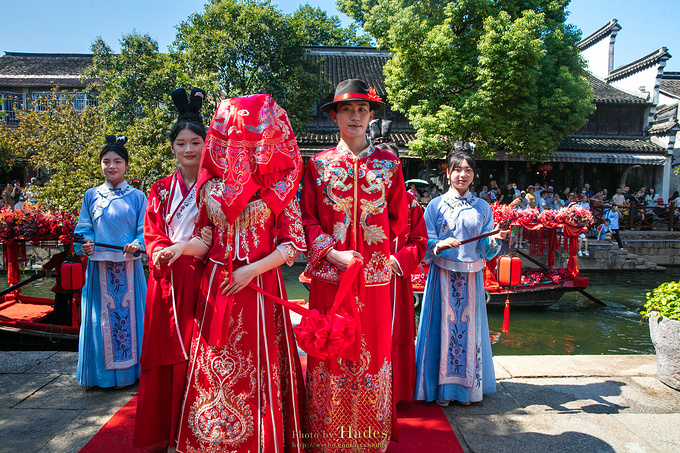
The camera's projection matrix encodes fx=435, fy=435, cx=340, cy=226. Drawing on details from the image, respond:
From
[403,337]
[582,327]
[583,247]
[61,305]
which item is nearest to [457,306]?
[403,337]

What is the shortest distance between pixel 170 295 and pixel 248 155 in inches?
37.3

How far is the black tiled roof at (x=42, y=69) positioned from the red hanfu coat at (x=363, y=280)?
2246 centimetres

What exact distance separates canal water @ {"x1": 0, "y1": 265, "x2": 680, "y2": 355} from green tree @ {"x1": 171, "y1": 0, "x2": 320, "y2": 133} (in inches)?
221

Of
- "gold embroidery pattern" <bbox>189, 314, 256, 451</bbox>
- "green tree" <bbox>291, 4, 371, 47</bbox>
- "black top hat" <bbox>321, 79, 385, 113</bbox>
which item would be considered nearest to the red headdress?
"black top hat" <bbox>321, 79, 385, 113</bbox>

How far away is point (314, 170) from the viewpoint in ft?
7.72

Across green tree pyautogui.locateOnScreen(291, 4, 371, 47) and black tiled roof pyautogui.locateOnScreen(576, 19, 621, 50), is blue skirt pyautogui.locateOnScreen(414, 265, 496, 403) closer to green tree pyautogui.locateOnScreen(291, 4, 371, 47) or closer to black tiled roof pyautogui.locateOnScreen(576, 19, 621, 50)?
black tiled roof pyautogui.locateOnScreen(576, 19, 621, 50)

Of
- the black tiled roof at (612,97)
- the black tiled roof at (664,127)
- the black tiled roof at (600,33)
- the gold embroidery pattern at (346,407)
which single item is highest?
the black tiled roof at (600,33)

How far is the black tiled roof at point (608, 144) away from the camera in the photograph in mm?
18625

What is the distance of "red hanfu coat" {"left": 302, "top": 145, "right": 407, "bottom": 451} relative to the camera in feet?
7.31

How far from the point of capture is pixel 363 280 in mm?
2221

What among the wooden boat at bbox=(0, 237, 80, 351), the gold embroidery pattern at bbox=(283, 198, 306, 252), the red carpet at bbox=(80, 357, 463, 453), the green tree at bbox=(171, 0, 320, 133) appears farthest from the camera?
the green tree at bbox=(171, 0, 320, 133)

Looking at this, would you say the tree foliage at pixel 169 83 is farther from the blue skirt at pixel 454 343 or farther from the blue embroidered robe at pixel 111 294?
the blue skirt at pixel 454 343

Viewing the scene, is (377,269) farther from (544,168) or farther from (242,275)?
(544,168)

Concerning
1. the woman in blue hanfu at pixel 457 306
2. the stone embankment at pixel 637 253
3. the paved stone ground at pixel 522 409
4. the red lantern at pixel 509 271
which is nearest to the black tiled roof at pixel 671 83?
the stone embankment at pixel 637 253
